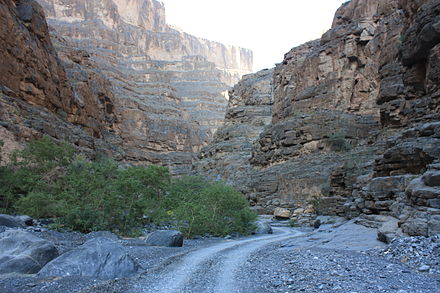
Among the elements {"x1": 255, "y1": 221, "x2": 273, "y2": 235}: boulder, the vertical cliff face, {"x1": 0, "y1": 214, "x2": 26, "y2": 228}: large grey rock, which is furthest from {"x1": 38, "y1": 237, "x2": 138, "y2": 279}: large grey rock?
the vertical cliff face

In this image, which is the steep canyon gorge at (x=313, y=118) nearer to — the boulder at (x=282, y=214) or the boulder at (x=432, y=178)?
the boulder at (x=432, y=178)

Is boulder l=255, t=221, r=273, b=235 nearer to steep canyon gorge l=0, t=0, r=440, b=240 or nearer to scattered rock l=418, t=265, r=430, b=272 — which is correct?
steep canyon gorge l=0, t=0, r=440, b=240

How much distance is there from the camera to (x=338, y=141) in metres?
38.0

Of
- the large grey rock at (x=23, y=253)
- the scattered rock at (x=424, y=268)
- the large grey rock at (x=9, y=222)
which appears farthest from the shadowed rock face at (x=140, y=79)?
the scattered rock at (x=424, y=268)

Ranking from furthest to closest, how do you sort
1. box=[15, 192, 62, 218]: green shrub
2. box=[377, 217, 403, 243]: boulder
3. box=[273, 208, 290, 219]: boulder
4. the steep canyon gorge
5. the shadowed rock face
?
the shadowed rock face < box=[273, 208, 290, 219]: boulder < box=[15, 192, 62, 218]: green shrub < the steep canyon gorge < box=[377, 217, 403, 243]: boulder

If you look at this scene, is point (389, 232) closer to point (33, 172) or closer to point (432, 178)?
point (432, 178)

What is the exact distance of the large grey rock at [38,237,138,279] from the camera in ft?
23.6

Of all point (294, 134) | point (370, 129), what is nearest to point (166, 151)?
point (294, 134)

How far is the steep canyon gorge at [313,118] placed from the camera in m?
13.2

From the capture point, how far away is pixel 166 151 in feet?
318

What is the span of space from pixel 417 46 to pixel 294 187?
20627 millimetres

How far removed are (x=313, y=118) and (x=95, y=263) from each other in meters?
37.5

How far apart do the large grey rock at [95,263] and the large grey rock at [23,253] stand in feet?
1.56

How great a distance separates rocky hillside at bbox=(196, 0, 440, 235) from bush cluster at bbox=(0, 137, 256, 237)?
7.73m
